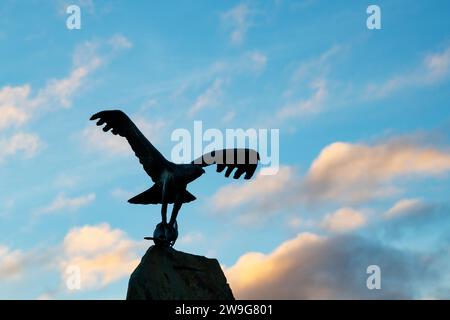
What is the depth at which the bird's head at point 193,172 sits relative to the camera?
12.6 meters

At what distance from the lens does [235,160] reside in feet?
42.9

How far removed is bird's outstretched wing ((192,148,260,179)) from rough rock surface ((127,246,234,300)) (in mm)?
1594

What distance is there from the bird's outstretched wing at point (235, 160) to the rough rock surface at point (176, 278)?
1.59 metres

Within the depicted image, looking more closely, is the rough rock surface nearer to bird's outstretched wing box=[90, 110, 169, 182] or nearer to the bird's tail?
the bird's tail

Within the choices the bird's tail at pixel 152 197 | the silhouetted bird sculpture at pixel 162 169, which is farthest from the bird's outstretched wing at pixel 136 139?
the bird's tail at pixel 152 197

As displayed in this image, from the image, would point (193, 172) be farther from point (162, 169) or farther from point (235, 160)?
point (235, 160)

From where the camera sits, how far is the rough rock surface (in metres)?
11.5

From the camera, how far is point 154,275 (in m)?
11.7

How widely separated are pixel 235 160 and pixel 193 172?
87 centimetres

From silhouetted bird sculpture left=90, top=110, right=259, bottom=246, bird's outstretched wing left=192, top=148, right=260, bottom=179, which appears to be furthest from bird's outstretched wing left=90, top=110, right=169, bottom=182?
bird's outstretched wing left=192, top=148, right=260, bottom=179
